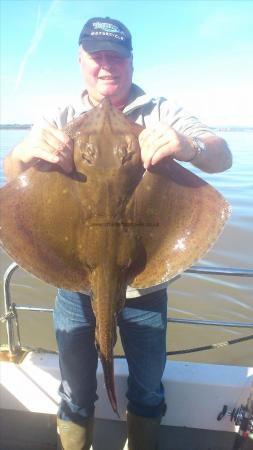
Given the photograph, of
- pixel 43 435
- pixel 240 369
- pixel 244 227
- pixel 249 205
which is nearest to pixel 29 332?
pixel 43 435

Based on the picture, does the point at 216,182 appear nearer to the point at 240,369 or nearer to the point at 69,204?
the point at 240,369

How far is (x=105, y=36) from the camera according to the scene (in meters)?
2.32

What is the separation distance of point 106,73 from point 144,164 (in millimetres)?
756

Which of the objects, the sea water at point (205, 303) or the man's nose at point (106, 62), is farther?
the sea water at point (205, 303)

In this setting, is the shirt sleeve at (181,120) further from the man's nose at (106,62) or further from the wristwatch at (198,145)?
the man's nose at (106,62)

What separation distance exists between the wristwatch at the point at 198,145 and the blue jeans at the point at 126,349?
936 mm

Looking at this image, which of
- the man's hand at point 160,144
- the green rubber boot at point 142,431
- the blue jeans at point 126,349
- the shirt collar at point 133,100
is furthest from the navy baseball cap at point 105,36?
the green rubber boot at point 142,431

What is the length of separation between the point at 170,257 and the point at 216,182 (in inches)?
552

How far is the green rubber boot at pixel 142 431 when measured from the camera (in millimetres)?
2805

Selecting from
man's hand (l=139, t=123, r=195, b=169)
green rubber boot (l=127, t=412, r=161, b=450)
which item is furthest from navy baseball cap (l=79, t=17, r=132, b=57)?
green rubber boot (l=127, t=412, r=161, b=450)

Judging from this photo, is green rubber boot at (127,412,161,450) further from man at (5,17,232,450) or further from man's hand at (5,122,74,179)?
man's hand at (5,122,74,179)

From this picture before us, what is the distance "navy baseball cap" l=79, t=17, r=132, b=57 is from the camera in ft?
→ 7.60

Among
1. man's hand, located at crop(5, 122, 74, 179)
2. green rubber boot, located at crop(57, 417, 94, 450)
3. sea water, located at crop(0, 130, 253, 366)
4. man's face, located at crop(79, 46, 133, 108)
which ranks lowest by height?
sea water, located at crop(0, 130, 253, 366)

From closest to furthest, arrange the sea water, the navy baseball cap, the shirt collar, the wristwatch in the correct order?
the wristwatch < the navy baseball cap < the shirt collar < the sea water
